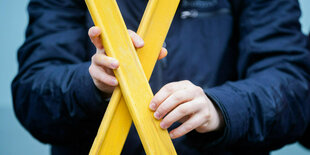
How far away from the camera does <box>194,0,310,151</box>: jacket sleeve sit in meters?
0.45

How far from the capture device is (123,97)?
36 cm

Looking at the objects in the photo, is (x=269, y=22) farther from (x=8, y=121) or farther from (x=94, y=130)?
(x=8, y=121)

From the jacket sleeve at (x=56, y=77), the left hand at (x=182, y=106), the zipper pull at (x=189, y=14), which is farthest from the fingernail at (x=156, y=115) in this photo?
the zipper pull at (x=189, y=14)

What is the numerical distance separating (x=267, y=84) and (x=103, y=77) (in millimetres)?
291

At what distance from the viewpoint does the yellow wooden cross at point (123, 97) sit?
35 centimetres

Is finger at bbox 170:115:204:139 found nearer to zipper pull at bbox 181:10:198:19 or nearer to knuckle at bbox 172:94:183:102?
knuckle at bbox 172:94:183:102

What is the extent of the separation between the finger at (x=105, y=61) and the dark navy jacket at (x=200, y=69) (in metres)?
0.09

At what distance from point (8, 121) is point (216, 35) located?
97 centimetres

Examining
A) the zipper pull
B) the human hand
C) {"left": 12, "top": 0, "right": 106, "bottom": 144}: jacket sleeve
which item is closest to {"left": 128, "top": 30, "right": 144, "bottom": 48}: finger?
the human hand

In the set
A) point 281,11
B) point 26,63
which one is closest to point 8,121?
point 26,63

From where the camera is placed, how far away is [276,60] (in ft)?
1.77

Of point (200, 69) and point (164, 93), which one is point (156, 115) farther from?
point (200, 69)

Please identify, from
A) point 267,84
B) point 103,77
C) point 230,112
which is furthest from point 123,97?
point 267,84

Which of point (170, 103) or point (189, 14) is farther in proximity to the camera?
point (189, 14)
